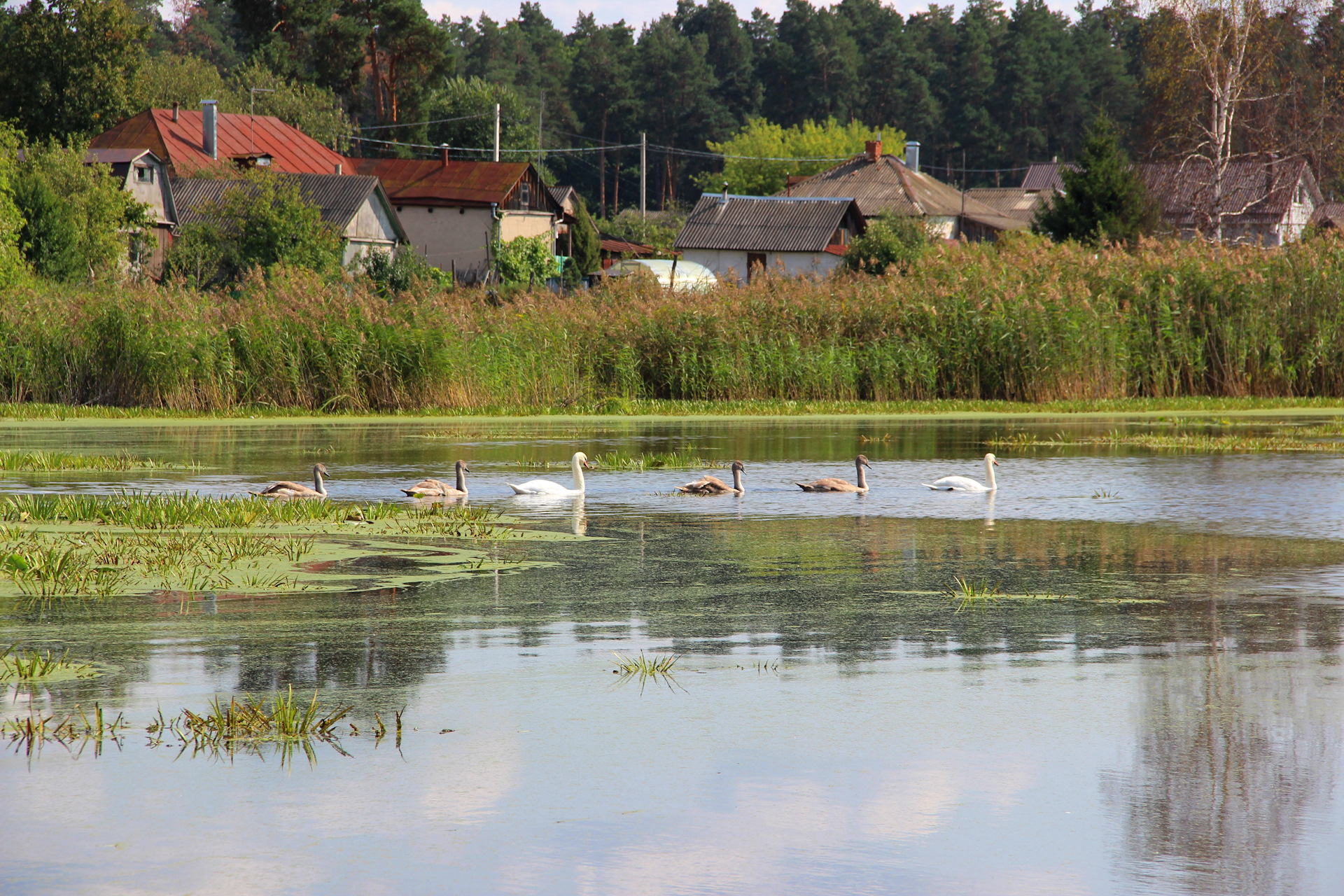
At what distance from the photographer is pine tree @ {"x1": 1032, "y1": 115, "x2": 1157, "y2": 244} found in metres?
40.8

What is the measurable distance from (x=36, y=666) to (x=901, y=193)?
74.8 m

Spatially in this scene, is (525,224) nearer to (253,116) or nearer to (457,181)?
(457,181)

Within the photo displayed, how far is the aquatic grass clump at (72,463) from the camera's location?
15.9 meters

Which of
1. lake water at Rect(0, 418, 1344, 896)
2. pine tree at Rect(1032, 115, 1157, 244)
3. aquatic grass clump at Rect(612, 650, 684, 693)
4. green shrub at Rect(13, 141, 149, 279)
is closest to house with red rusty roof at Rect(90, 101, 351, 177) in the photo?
green shrub at Rect(13, 141, 149, 279)

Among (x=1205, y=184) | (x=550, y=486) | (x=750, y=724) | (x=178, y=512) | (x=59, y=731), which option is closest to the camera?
(x=59, y=731)

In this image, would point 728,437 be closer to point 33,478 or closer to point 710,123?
point 33,478

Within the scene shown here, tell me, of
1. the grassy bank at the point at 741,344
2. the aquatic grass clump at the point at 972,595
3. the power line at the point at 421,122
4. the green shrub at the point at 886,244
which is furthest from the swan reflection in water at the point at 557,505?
the power line at the point at 421,122

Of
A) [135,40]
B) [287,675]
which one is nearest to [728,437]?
[287,675]

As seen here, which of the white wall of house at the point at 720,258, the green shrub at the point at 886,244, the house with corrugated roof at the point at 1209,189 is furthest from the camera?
the white wall of house at the point at 720,258

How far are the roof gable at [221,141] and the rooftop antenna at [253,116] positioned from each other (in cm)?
3

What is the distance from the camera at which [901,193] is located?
78500 millimetres

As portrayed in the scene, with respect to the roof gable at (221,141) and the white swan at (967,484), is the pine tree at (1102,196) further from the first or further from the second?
the roof gable at (221,141)

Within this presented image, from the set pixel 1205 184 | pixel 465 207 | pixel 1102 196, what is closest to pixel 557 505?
pixel 1102 196

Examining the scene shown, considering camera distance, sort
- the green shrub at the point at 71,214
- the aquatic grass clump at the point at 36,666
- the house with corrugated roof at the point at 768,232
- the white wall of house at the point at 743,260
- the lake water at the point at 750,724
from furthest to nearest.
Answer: the house with corrugated roof at the point at 768,232, the white wall of house at the point at 743,260, the green shrub at the point at 71,214, the aquatic grass clump at the point at 36,666, the lake water at the point at 750,724
